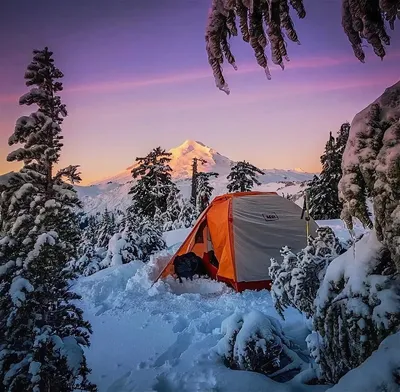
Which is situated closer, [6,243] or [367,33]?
[367,33]

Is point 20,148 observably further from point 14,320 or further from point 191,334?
point 191,334

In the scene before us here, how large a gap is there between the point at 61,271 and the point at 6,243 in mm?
687

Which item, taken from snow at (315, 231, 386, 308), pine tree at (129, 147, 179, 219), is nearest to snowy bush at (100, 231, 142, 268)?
snow at (315, 231, 386, 308)

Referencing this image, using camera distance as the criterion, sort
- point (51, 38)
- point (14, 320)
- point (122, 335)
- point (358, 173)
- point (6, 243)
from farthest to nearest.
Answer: point (122, 335) < point (51, 38) < point (6, 243) < point (14, 320) < point (358, 173)

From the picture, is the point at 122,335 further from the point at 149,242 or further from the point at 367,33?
the point at 149,242

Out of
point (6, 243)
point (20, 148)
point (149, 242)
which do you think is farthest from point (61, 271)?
point (149, 242)

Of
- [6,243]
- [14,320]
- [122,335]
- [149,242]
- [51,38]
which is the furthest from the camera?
[149,242]

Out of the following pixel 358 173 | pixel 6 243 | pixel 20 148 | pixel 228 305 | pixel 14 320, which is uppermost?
pixel 20 148

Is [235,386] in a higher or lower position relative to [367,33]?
lower

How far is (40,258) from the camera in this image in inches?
150

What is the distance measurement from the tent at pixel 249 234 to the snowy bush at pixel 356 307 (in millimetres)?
5064

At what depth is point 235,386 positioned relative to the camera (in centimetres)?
392

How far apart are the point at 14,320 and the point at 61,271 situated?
0.74 m

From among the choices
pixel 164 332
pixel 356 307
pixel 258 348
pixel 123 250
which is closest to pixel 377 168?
pixel 356 307
